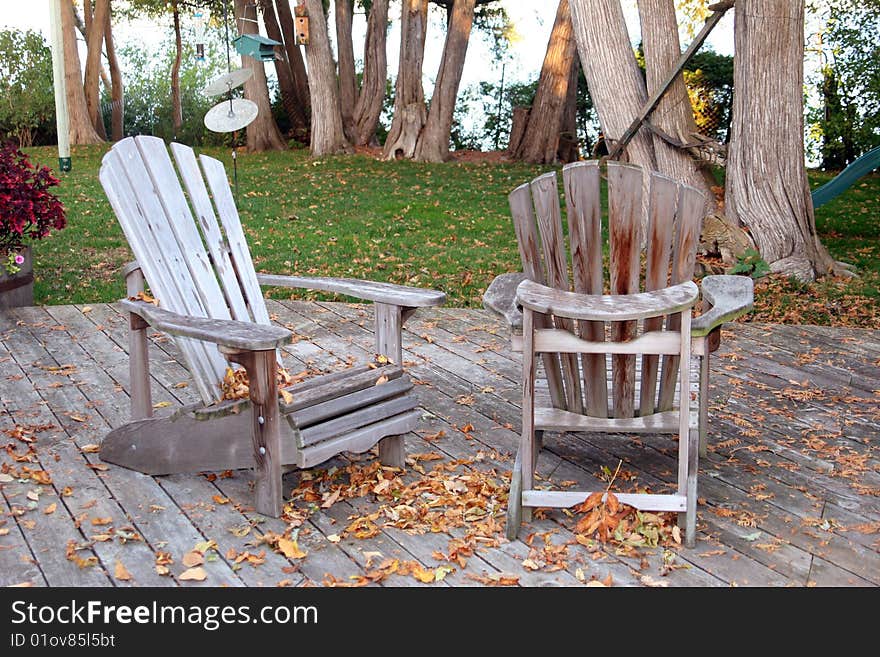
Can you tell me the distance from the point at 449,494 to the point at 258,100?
36.4 ft

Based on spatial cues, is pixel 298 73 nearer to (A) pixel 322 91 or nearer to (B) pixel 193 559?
(A) pixel 322 91

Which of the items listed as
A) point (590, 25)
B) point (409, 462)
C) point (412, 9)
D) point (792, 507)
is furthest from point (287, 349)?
point (412, 9)

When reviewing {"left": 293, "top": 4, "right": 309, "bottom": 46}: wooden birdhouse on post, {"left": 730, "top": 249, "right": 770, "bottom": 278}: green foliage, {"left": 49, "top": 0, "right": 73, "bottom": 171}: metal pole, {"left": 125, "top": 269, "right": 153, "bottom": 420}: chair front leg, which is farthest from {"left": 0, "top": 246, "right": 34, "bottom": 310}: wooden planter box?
{"left": 293, "top": 4, "right": 309, "bottom": 46}: wooden birdhouse on post

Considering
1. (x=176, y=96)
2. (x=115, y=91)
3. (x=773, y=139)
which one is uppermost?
(x=115, y=91)

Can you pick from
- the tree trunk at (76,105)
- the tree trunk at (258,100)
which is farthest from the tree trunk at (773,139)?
the tree trunk at (76,105)

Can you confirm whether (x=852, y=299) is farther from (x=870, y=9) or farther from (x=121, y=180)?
(x=870, y=9)

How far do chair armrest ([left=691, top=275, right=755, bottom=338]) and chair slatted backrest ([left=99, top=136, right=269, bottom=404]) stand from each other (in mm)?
1582

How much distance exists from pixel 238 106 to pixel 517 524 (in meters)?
5.11

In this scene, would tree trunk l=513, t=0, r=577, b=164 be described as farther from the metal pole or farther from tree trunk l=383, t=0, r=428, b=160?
the metal pole

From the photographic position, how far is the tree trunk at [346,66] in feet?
44.1

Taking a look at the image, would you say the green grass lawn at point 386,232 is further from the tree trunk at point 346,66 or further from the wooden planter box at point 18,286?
the tree trunk at point 346,66

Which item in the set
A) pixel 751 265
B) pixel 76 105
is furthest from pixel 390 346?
pixel 76 105

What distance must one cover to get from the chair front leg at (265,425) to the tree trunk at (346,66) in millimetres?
11196

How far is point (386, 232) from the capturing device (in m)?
8.39
